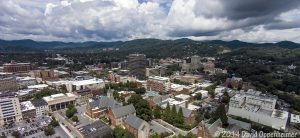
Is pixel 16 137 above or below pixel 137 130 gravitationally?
below

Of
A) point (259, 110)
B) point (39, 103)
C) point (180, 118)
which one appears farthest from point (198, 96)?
point (39, 103)

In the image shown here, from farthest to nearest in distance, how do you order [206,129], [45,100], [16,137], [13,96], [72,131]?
[45,100] < [13,96] < [72,131] < [16,137] < [206,129]

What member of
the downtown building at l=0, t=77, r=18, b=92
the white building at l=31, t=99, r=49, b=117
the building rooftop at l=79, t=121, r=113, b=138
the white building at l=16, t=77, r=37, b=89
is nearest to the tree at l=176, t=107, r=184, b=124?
the building rooftop at l=79, t=121, r=113, b=138

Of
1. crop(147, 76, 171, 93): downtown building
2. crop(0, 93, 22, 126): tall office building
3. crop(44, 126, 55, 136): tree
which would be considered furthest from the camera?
crop(147, 76, 171, 93): downtown building

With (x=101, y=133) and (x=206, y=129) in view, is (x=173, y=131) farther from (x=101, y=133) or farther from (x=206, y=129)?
(x=101, y=133)

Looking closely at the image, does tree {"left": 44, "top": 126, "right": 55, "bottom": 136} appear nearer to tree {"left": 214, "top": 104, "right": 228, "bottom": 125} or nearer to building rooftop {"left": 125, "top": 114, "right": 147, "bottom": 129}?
building rooftop {"left": 125, "top": 114, "right": 147, "bottom": 129}

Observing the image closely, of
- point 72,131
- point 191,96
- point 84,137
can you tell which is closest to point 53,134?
point 72,131

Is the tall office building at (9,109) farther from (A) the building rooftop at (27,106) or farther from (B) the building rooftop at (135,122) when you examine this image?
(B) the building rooftop at (135,122)

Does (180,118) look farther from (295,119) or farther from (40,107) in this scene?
(40,107)
